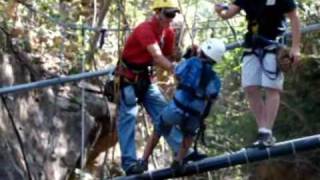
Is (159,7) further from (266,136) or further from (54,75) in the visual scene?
(54,75)

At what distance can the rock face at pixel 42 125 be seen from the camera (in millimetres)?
7445

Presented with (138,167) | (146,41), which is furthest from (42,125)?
(146,41)

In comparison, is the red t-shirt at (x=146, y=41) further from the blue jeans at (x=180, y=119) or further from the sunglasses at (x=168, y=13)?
the blue jeans at (x=180, y=119)

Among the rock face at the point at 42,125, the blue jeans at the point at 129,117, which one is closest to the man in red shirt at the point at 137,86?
the blue jeans at the point at 129,117

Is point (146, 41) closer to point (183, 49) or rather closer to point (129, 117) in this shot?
point (129, 117)

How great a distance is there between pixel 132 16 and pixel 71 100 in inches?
59.5

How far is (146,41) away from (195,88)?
0.51 meters

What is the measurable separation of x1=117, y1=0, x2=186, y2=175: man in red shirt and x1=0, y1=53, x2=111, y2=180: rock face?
6.18 feet

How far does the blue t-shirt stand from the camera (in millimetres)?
5152

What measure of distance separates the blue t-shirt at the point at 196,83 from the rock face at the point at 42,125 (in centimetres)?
253

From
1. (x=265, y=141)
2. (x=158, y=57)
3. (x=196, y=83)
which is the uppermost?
(x=158, y=57)

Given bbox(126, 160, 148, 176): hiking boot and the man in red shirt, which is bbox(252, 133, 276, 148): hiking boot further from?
bbox(126, 160, 148, 176): hiking boot

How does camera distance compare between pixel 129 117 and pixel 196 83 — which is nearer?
pixel 196 83

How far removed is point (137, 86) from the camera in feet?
18.6
